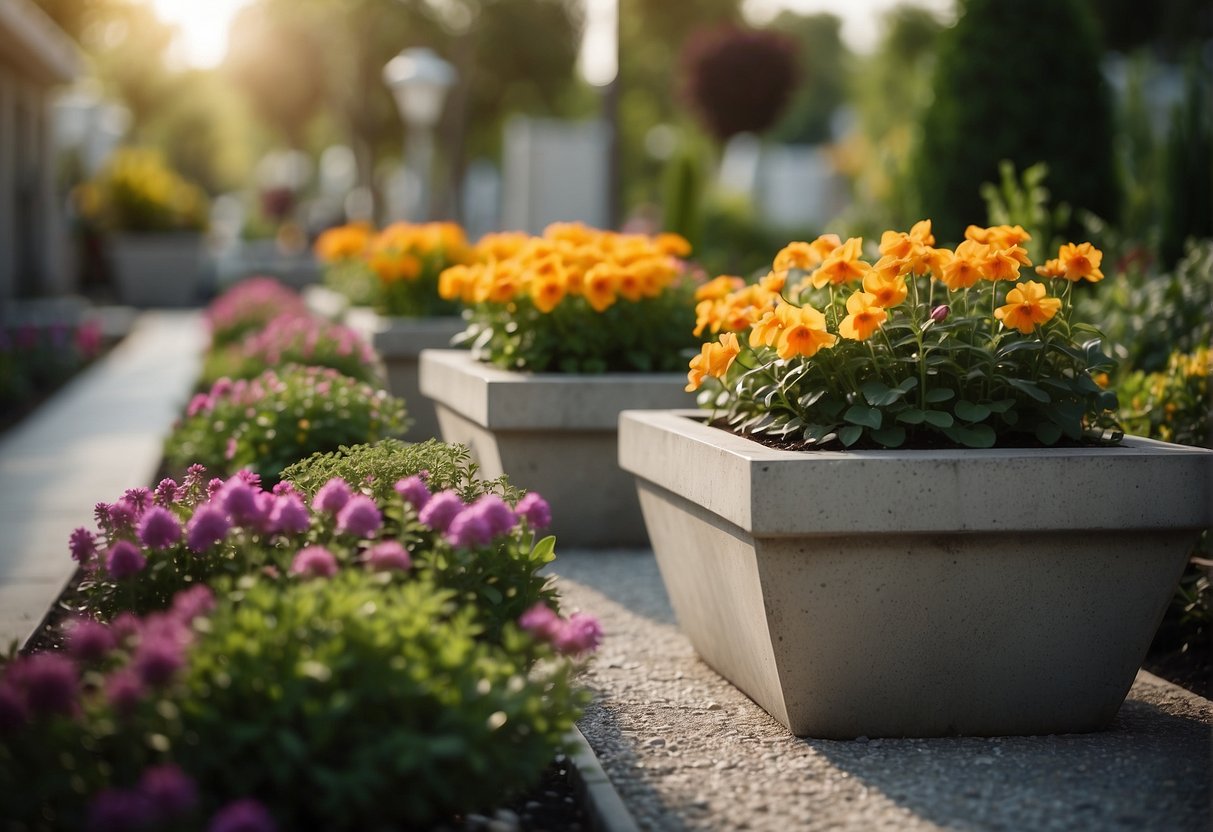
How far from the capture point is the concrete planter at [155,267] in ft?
83.1

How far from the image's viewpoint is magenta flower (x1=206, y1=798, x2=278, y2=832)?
2242 millimetres

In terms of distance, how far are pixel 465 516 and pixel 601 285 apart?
2694 millimetres

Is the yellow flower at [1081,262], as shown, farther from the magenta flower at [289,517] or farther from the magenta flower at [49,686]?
the magenta flower at [49,686]

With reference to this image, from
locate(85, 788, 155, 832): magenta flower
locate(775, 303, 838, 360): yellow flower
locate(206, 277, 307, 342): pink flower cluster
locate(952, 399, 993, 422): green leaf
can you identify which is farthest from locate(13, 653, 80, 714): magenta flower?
locate(206, 277, 307, 342): pink flower cluster

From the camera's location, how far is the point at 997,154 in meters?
8.38

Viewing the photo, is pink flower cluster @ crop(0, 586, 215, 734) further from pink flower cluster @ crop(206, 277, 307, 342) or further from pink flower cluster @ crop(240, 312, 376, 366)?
pink flower cluster @ crop(206, 277, 307, 342)

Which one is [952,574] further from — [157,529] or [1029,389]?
[157,529]

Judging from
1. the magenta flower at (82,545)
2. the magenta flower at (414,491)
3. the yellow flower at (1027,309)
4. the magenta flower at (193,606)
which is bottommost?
the magenta flower at (82,545)

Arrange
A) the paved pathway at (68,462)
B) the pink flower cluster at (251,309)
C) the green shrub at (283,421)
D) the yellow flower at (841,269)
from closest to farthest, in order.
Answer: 1. the yellow flower at (841,269)
2. the paved pathway at (68,462)
3. the green shrub at (283,421)
4. the pink flower cluster at (251,309)

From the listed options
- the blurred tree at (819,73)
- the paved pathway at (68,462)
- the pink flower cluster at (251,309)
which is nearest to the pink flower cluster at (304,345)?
the paved pathway at (68,462)

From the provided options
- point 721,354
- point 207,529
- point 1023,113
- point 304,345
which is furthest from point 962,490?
point 1023,113

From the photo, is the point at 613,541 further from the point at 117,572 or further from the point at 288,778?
the point at 288,778

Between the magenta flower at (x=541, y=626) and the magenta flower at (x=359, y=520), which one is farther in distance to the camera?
the magenta flower at (x=359, y=520)

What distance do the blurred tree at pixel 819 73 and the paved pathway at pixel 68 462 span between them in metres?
50.2
